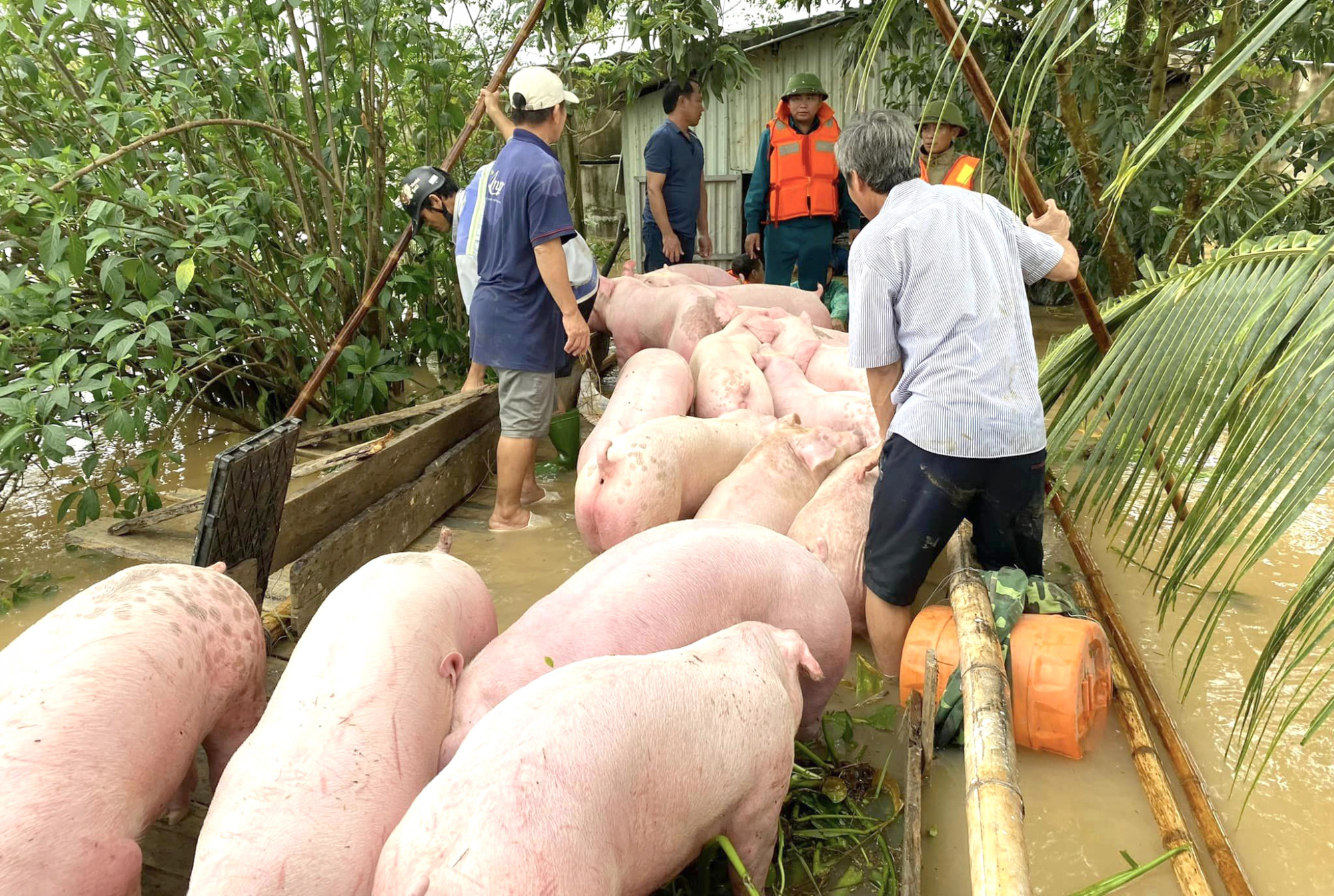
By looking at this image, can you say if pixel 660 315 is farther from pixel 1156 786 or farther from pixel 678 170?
pixel 1156 786

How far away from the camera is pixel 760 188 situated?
7.39 m

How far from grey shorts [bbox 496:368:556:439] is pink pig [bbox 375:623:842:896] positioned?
243cm

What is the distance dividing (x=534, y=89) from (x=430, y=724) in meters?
3.19

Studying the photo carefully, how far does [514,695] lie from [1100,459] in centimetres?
196

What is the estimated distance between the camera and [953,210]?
9.21 ft

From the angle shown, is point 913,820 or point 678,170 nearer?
point 913,820

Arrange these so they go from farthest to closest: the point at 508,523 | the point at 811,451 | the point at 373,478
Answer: the point at 508,523
the point at 373,478
the point at 811,451

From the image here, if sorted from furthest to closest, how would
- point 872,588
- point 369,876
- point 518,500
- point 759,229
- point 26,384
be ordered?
1. point 759,229
2. point 518,500
3. point 26,384
4. point 872,588
5. point 369,876

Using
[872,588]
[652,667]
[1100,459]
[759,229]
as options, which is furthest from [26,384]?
[759,229]

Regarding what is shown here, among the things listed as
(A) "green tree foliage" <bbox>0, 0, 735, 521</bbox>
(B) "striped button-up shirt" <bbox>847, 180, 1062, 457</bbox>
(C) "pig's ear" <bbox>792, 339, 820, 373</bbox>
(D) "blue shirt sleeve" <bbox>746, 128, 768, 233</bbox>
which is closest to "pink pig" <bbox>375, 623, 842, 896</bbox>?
(B) "striped button-up shirt" <bbox>847, 180, 1062, 457</bbox>

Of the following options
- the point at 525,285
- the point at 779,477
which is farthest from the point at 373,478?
the point at 779,477

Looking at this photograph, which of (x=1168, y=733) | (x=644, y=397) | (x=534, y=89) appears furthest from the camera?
(x=644, y=397)

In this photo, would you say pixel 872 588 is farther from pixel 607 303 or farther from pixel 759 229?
pixel 759 229

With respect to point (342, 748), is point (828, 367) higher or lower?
lower
